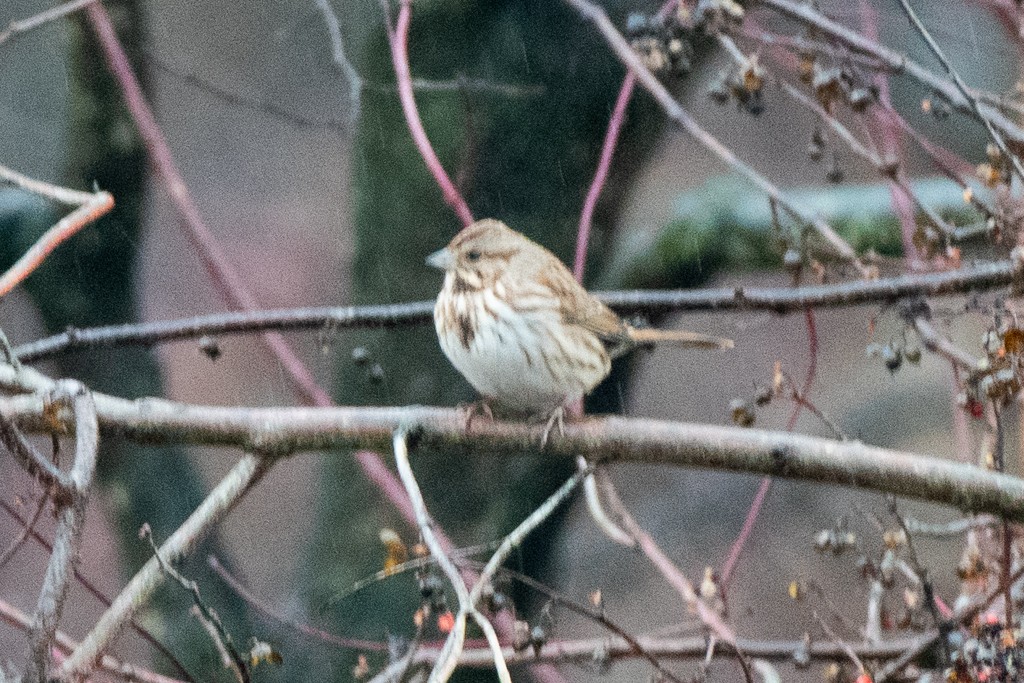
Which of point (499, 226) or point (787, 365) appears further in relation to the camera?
point (787, 365)

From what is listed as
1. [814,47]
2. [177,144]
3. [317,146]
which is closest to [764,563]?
[814,47]

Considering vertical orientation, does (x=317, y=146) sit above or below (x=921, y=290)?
above

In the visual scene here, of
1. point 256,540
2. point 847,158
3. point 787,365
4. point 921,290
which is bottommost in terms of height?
point 256,540

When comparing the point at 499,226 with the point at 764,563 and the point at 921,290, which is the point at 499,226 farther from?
the point at 764,563

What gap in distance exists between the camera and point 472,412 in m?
0.96

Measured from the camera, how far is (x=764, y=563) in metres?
1.35

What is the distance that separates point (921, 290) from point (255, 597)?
866mm

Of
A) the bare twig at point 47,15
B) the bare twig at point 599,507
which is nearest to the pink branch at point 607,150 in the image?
the bare twig at point 599,507

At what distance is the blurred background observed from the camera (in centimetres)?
126

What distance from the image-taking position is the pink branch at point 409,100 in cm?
131

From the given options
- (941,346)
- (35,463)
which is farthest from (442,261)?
(941,346)

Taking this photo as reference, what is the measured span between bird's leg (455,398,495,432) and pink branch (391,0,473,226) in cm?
36

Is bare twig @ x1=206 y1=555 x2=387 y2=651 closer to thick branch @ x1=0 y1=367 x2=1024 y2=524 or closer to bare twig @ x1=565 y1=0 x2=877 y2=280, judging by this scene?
thick branch @ x1=0 y1=367 x2=1024 y2=524

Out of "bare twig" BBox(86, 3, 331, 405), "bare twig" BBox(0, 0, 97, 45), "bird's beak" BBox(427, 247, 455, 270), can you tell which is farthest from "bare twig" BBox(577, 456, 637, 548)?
"bare twig" BBox(0, 0, 97, 45)
